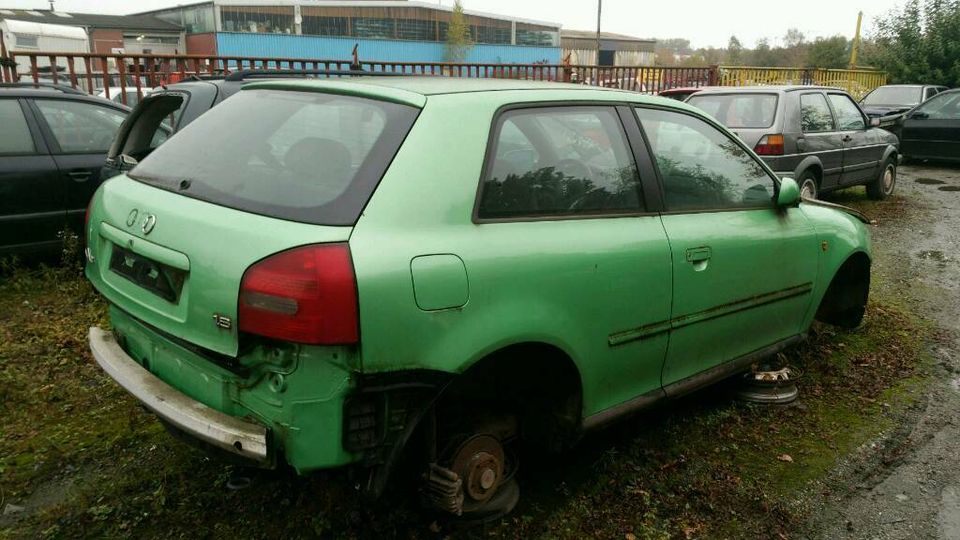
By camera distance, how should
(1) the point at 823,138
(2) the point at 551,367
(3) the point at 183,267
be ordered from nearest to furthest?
1. (3) the point at 183,267
2. (2) the point at 551,367
3. (1) the point at 823,138

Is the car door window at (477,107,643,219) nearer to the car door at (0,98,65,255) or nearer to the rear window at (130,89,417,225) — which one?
the rear window at (130,89,417,225)

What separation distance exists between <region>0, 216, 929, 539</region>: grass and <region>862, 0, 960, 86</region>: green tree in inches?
877

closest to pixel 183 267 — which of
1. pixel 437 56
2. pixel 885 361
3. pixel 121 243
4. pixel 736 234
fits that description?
pixel 121 243

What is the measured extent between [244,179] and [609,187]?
1.47m

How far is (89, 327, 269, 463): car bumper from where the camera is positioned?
2281mm

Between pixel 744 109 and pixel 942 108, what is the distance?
734 centimetres

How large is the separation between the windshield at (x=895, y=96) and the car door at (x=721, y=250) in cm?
1621

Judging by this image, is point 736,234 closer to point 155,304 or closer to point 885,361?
point 885,361

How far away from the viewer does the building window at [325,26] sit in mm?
56969

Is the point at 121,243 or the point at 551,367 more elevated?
the point at 121,243

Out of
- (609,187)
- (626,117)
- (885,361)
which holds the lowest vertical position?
(885,361)

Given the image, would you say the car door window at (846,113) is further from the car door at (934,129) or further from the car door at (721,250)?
the car door at (721,250)

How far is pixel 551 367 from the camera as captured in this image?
288 centimetres

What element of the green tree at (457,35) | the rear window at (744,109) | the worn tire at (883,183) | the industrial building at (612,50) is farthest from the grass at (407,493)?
the industrial building at (612,50)
